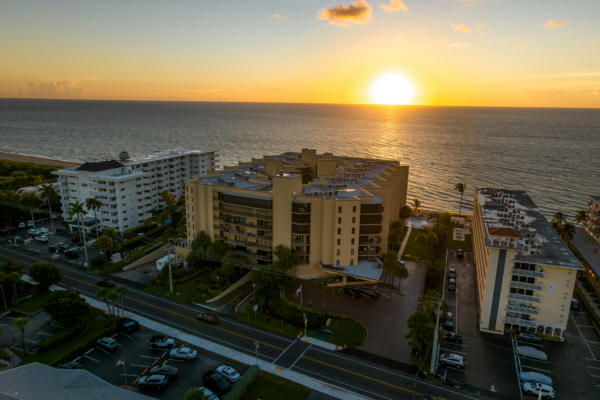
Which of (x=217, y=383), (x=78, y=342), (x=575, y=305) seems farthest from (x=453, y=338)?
(x=78, y=342)

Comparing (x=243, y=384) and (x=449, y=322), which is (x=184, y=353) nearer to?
(x=243, y=384)

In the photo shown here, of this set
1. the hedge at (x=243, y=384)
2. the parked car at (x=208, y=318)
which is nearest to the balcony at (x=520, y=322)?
the hedge at (x=243, y=384)

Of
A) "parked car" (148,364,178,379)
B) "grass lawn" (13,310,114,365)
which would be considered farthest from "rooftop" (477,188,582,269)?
"grass lawn" (13,310,114,365)

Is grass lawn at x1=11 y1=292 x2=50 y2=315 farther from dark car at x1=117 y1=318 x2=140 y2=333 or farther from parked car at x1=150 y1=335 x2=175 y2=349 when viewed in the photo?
parked car at x1=150 y1=335 x2=175 y2=349

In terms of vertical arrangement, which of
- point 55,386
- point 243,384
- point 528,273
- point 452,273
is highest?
point 528,273

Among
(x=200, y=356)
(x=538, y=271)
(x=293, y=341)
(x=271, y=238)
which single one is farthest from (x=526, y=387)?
(x=271, y=238)
